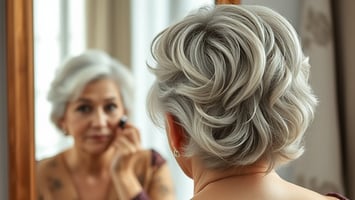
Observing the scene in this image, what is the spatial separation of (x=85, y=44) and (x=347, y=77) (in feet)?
2.55

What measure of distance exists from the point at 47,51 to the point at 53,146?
11.0 inches

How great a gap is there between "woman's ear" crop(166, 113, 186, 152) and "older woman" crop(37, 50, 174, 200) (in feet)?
2.97

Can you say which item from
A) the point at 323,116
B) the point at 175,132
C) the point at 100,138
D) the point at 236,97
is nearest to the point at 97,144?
the point at 100,138

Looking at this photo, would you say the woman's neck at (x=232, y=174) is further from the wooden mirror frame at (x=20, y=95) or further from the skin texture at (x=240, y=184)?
the wooden mirror frame at (x=20, y=95)

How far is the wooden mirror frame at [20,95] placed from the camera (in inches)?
86.0

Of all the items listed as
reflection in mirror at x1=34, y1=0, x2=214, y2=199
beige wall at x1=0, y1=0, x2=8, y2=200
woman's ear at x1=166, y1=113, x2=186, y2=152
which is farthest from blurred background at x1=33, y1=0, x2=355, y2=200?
woman's ear at x1=166, y1=113, x2=186, y2=152

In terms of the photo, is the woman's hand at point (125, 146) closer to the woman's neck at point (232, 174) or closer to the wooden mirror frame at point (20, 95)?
the wooden mirror frame at point (20, 95)

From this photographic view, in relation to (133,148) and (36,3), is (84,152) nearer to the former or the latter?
(133,148)

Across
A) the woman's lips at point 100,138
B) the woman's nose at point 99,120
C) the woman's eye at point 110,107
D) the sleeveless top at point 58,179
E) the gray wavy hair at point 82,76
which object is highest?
the gray wavy hair at point 82,76

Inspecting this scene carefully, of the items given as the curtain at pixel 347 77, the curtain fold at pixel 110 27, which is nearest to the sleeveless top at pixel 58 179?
the curtain fold at pixel 110 27

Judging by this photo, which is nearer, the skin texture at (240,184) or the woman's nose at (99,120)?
the skin texture at (240,184)

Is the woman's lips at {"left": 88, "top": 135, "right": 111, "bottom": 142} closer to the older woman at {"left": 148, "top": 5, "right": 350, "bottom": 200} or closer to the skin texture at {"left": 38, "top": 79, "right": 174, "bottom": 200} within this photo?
the skin texture at {"left": 38, "top": 79, "right": 174, "bottom": 200}

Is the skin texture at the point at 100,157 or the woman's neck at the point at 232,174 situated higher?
the woman's neck at the point at 232,174

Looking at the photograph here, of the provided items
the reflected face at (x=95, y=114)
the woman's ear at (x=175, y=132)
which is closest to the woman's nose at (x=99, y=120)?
the reflected face at (x=95, y=114)
